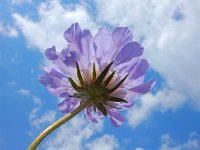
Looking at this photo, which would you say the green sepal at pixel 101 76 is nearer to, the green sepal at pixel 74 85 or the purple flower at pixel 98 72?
the purple flower at pixel 98 72

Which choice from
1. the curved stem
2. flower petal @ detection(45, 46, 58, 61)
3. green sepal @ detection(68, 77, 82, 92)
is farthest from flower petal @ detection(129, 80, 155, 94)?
the curved stem

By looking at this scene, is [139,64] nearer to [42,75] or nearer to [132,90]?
[132,90]

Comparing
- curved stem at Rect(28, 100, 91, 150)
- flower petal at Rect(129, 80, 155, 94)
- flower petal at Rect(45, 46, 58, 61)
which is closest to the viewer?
curved stem at Rect(28, 100, 91, 150)

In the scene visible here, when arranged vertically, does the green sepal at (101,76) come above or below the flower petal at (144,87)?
above

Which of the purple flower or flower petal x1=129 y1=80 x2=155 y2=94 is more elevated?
the purple flower

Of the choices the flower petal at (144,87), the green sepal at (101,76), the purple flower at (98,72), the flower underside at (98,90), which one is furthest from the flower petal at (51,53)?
the flower petal at (144,87)

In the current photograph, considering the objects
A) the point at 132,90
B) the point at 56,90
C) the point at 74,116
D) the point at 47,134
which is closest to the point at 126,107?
the point at 132,90

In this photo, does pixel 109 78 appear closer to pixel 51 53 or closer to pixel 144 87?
pixel 144 87

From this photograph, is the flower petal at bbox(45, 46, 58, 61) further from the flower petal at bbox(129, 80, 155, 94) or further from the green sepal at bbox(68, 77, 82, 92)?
the flower petal at bbox(129, 80, 155, 94)
